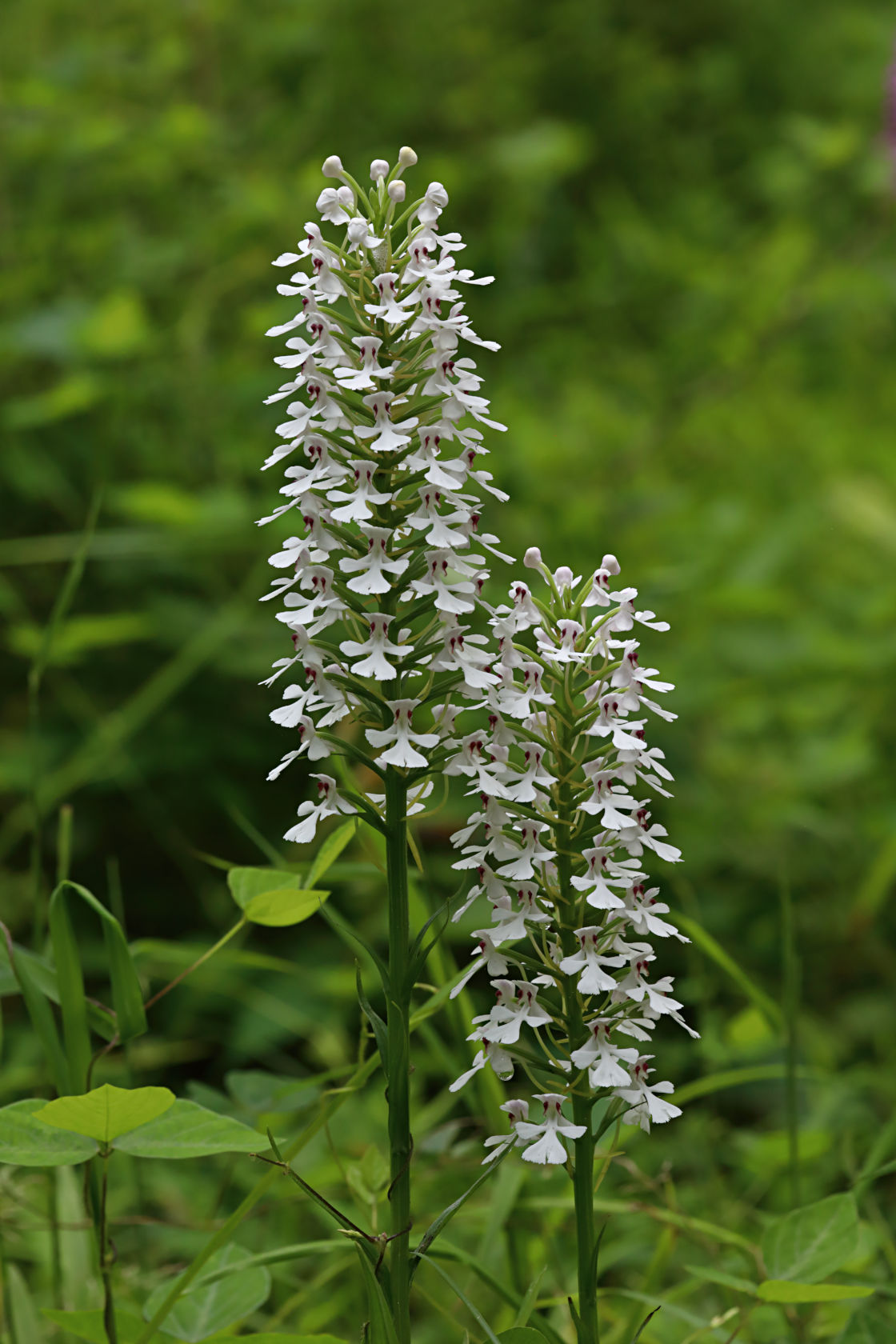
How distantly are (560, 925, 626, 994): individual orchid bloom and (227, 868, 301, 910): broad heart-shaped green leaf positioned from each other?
35 centimetres

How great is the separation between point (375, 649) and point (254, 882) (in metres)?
0.40

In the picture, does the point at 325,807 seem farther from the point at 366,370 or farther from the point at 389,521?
the point at 366,370

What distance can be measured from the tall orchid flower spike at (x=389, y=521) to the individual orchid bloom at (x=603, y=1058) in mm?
95

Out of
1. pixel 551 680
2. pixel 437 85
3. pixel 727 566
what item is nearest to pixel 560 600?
pixel 551 680

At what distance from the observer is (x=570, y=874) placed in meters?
1.16

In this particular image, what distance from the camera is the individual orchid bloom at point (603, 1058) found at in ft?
3.43

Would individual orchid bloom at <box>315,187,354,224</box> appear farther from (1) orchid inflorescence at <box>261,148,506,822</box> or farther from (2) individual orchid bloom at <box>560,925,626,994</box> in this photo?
(2) individual orchid bloom at <box>560,925,626,994</box>

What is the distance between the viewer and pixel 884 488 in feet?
13.9

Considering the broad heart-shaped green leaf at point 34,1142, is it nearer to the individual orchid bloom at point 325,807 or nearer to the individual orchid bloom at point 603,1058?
the individual orchid bloom at point 325,807

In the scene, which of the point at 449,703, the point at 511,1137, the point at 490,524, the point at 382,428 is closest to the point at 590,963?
the point at 511,1137

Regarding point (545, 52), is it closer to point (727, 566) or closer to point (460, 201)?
point (460, 201)

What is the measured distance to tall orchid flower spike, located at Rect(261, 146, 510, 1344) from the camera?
109cm

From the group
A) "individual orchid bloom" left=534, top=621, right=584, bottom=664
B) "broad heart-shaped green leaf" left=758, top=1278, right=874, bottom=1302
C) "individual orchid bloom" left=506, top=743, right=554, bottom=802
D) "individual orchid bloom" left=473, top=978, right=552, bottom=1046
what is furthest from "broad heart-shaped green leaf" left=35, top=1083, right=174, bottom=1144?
"broad heart-shaped green leaf" left=758, top=1278, right=874, bottom=1302

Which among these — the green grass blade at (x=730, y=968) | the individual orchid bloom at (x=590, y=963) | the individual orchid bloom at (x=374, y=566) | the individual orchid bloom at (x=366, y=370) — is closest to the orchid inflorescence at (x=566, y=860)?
the individual orchid bloom at (x=590, y=963)
